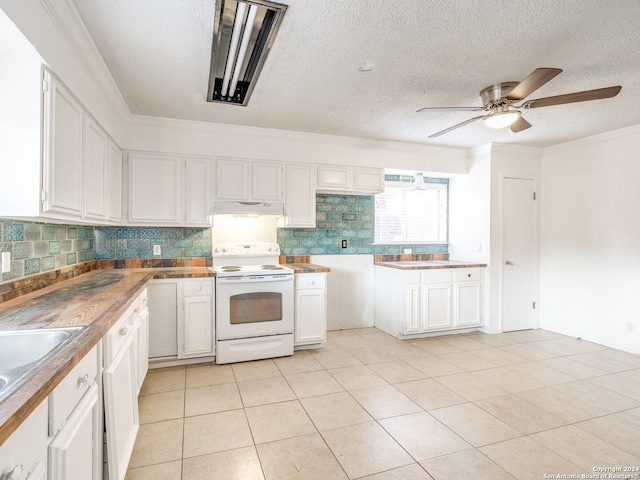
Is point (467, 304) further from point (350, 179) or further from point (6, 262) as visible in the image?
point (6, 262)

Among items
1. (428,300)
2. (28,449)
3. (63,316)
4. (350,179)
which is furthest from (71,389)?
(428,300)

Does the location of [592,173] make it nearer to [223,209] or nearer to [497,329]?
[497,329]

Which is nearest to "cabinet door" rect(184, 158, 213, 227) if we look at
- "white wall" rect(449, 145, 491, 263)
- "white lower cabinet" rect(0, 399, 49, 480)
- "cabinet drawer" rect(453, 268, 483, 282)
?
"white lower cabinet" rect(0, 399, 49, 480)

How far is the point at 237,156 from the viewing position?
3.58 m

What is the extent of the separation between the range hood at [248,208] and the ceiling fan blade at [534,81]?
2.28 metres

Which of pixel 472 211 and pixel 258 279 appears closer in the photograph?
pixel 258 279

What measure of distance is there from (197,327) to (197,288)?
36cm

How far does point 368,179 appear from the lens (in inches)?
161

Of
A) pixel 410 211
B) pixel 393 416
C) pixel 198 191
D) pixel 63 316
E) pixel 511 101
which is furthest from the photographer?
pixel 410 211

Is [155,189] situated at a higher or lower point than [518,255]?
higher

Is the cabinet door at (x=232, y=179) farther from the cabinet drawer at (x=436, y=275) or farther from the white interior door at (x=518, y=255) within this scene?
the white interior door at (x=518, y=255)

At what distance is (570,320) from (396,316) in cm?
210

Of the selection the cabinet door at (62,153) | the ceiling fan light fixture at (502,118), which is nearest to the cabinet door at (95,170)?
the cabinet door at (62,153)

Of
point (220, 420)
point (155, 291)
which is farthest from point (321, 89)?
point (220, 420)
